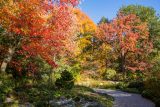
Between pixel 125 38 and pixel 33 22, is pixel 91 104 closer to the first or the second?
pixel 33 22

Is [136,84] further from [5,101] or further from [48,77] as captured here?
[5,101]

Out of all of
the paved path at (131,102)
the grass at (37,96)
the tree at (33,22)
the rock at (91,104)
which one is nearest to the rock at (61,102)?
the grass at (37,96)

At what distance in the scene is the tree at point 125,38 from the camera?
34.5m

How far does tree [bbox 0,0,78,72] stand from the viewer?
42.2 feet

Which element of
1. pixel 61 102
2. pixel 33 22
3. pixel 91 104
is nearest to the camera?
pixel 33 22

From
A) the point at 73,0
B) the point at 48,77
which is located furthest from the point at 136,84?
the point at 73,0

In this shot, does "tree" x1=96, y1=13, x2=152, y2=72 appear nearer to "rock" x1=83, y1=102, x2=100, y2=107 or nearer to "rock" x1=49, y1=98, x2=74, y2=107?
"rock" x1=83, y1=102, x2=100, y2=107

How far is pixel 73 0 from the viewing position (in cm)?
1447

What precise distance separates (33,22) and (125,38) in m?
22.7

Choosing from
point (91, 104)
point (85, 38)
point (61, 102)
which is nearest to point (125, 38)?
point (85, 38)

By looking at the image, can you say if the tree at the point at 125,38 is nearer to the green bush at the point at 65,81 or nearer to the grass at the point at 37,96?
the green bush at the point at 65,81

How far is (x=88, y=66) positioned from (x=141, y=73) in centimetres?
Answer: 760

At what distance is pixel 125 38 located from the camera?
3450 cm

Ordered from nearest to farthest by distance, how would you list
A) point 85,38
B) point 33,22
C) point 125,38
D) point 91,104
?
point 33,22
point 91,104
point 125,38
point 85,38
